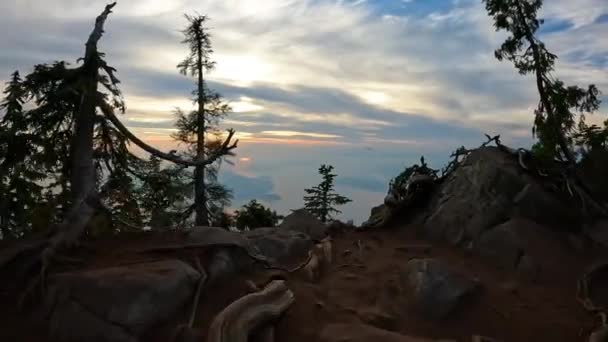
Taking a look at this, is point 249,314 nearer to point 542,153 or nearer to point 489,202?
point 489,202

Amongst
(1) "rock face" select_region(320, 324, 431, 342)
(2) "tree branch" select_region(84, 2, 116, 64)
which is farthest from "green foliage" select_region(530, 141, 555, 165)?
(2) "tree branch" select_region(84, 2, 116, 64)

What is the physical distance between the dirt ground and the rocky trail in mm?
28

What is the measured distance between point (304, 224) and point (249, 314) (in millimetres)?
9840

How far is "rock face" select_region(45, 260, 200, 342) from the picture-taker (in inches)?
253

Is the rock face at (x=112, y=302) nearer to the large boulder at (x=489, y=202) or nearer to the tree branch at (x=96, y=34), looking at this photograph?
the tree branch at (x=96, y=34)

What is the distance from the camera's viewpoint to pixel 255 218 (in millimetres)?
25156

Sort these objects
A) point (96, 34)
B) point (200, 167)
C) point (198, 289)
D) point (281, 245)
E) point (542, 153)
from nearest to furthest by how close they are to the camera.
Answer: point (198, 289)
point (96, 34)
point (281, 245)
point (542, 153)
point (200, 167)

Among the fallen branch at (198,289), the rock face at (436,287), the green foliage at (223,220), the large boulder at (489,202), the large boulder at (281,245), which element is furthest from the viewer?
the green foliage at (223,220)

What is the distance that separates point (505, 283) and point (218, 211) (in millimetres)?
17827

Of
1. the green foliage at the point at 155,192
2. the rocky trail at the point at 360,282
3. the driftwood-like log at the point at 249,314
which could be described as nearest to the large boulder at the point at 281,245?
the rocky trail at the point at 360,282

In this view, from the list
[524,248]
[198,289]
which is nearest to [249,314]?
[198,289]

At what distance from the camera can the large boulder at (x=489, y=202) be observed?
12.8 metres

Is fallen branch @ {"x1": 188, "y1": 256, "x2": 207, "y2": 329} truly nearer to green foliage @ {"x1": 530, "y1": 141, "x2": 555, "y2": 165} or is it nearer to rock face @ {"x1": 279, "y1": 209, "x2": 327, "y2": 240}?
rock face @ {"x1": 279, "y1": 209, "x2": 327, "y2": 240}

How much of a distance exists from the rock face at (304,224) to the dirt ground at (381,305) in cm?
447
